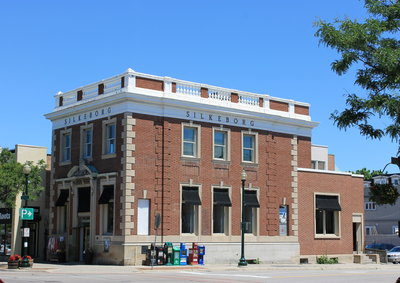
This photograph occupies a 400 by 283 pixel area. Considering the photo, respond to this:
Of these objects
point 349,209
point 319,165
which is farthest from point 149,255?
point 319,165

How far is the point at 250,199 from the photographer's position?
41438 millimetres

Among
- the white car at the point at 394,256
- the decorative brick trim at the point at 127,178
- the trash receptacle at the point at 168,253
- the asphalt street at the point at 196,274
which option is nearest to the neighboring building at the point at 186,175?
the decorative brick trim at the point at 127,178

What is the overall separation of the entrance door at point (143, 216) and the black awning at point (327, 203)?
1331 cm

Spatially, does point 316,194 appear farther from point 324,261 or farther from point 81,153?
point 81,153

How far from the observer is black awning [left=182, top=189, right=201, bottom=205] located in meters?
38.5

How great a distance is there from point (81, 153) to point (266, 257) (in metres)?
A: 13.2

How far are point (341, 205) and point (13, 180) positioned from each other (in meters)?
22.0

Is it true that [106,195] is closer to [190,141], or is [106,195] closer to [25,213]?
[25,213]

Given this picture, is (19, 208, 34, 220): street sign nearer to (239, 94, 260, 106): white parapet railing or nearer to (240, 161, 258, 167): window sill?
(240, 161, 258, 167): window sill

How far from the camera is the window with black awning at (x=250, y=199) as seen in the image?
41.1 m

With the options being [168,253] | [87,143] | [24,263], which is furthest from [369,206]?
[24,263]

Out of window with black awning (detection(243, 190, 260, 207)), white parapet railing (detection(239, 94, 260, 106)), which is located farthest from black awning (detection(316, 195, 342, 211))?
white parapet railing (detection(239, 94, 260, 106))

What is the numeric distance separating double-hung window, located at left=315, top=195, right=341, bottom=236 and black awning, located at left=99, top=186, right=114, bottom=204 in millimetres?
14775

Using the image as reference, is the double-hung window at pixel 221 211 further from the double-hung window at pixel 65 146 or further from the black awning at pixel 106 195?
the double-hung window at pixel 65 146
